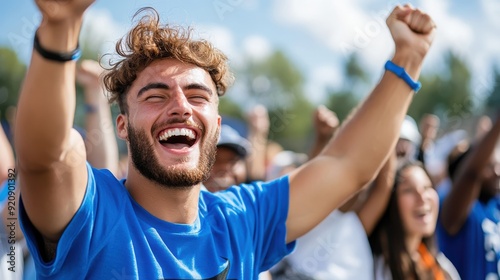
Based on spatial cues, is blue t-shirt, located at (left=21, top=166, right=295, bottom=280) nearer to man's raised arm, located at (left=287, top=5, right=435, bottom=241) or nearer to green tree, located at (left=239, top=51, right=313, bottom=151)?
man's raised arm, located at (left=287, top=5, right=435, bottom=241)

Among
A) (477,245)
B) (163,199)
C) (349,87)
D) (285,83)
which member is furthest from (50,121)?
(285,83)

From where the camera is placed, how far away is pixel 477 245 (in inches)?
166

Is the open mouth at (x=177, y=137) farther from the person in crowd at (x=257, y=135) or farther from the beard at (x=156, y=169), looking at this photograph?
the person in crowd at (x=257, y=135)

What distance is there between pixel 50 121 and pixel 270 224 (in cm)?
108

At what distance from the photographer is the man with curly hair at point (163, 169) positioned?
5.05ft

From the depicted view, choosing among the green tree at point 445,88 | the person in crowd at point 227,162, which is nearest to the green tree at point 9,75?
the green tree at point 445,88

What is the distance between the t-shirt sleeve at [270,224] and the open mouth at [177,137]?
1.32 feet

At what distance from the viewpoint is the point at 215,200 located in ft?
7.63

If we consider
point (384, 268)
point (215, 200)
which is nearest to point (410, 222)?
point (384, 268)

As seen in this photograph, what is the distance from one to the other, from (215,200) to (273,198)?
23 cm

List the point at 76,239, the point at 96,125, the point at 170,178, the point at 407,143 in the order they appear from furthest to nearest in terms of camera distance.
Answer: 1. the point at 407,143
2. the point at 96,125
3. the point at 170,178
4. the point at 76,239

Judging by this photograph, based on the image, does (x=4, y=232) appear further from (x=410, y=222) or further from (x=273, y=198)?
(x=410, y=222)

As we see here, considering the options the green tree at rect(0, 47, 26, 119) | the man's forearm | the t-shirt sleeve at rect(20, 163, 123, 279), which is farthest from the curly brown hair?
the green tree at rect(0, 47, 26, 119)

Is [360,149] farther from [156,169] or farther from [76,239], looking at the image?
[76,239]
